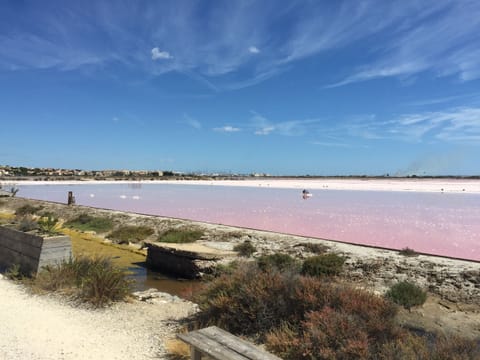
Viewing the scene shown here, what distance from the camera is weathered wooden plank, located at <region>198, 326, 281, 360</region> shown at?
3310 millimetres

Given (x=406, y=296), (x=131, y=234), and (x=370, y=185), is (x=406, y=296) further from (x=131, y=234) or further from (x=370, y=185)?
(x=370, y=185)

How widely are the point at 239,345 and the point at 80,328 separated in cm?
243

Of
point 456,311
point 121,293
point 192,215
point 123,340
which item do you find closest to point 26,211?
point 192,215

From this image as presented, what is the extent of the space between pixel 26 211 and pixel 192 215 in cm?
979

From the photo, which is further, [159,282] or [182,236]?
[182,236]

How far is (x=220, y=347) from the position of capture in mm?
3508

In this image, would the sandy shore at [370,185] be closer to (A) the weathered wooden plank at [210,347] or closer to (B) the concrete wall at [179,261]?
(B) the concrete wall at [179,261]

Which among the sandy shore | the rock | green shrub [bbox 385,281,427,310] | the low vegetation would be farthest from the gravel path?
the sandy shore

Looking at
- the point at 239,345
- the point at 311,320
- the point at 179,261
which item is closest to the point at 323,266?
the point at 179,261

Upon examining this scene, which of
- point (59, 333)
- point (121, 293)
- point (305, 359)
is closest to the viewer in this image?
point (305, 359)

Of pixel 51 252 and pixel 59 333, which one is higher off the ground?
pixel 51 252

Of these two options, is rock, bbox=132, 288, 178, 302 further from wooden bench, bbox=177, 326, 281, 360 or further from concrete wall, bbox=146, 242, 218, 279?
wooden bench, bbox=177, 326, 281, 360

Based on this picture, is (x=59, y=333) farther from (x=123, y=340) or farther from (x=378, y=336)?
(x=378, y=336)

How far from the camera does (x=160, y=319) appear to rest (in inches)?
217
